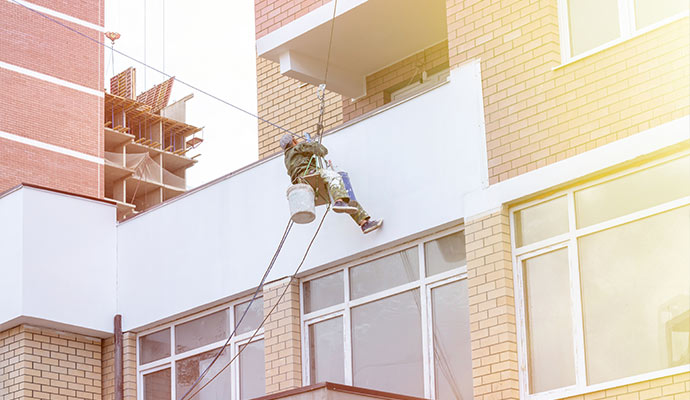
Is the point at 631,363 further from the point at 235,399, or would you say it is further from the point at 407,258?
the point at 235,399

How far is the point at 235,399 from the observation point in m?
15.5

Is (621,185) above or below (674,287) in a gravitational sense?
above

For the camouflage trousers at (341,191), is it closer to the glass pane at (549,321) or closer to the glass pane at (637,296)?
the glass pane at (549,321)

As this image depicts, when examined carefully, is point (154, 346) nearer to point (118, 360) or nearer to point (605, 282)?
point (118, 360)

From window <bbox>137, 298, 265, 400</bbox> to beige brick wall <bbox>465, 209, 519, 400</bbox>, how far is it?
3682 millimetres

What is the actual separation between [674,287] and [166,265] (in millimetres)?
7775

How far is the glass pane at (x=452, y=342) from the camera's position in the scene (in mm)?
12922

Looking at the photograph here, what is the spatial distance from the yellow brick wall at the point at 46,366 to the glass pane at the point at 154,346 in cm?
70

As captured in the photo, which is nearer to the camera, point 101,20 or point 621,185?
point 621,185

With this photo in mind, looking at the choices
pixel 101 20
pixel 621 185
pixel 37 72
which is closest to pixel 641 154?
pixel 621 185

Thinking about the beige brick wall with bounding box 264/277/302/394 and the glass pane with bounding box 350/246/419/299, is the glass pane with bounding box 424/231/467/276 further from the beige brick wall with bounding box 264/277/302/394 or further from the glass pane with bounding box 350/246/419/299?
the beige brick wall with bounding box 264/277/302/394

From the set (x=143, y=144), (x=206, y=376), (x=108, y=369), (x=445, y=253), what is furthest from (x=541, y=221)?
(x=143, y=144)

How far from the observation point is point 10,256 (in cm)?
1678

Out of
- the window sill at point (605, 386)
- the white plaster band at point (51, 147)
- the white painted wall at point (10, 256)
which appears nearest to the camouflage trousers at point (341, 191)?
the window sill at point (605, 386)
